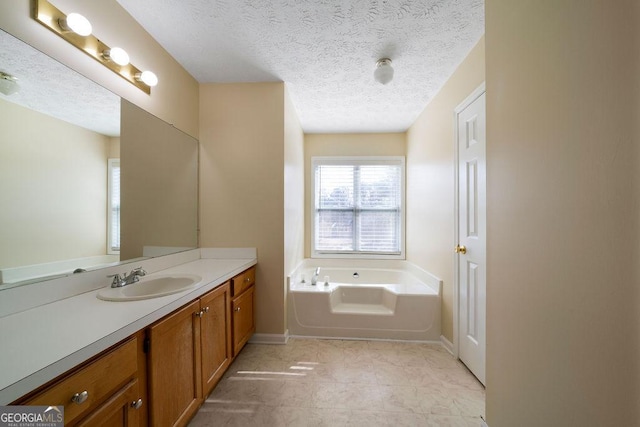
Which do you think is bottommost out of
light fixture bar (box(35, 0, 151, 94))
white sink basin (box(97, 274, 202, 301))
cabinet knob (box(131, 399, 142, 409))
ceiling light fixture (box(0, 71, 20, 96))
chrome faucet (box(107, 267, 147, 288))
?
cabinet knob (box(131, 399, 142, 409))

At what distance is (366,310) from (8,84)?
286 centimetres

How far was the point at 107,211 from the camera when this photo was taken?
1.41 metres

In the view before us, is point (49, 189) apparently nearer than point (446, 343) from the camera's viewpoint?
Yes

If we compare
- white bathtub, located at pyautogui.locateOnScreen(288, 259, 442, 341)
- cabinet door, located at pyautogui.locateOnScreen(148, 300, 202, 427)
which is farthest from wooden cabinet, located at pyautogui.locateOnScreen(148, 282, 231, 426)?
white bathtub, located at pyautogui.locateOnScreen(288, 259, 442, 341)

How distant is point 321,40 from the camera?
69.2 inches

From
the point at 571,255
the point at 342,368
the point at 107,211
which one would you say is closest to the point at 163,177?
the point at 107,211

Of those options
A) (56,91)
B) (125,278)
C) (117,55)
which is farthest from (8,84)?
(125,278)

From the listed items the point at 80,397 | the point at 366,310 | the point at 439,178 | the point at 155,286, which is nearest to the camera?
the point at 80,397

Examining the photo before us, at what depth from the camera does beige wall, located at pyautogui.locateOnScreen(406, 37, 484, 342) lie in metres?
2.01

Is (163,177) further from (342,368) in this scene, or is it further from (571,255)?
(571,255)

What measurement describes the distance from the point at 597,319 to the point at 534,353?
335mm

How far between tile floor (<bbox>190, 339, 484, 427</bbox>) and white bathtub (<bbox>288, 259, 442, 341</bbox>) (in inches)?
6.5

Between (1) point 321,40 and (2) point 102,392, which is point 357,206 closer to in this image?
(1) point 321,40

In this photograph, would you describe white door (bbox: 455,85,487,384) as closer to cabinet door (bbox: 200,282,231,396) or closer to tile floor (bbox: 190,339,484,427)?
tile floor (bbox: 190,339,484,427)
